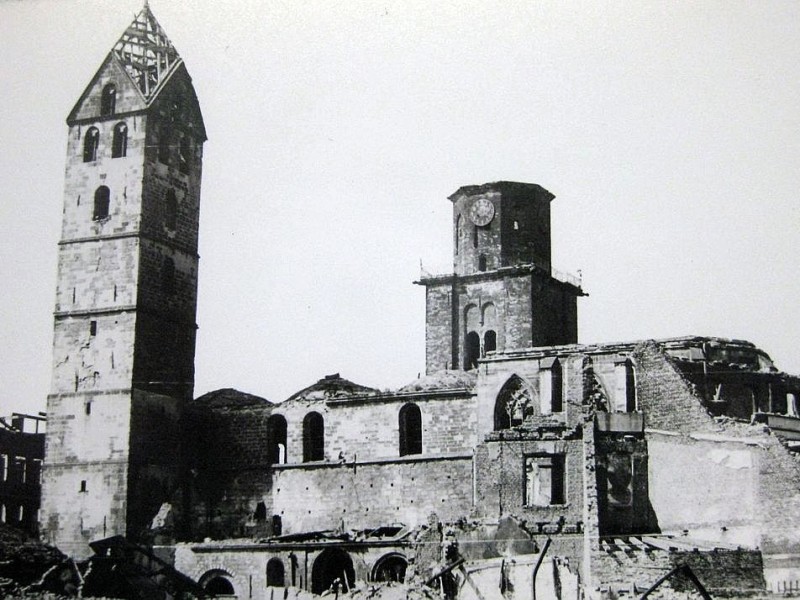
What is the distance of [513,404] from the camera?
38312 mm

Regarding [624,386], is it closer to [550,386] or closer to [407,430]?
[550,386]

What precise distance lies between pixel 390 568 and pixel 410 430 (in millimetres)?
6777

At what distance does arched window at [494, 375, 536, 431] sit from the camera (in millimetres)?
38031

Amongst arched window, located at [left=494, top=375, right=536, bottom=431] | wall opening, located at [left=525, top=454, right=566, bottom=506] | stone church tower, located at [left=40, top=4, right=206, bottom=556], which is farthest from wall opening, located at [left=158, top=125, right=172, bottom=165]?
wall opening, located at [left=525, top=454, right=566, bottom=506]

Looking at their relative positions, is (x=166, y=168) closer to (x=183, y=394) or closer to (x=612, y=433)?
(x=183, y=394)

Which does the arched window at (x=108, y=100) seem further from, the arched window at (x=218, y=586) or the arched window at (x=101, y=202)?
the arched window at (x=218, y=586)

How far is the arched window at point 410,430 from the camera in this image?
131ft

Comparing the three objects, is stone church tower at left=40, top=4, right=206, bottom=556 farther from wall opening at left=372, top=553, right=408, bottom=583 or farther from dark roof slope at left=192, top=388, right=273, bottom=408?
wall opening at left=372, top=553, right=408, bottom=583

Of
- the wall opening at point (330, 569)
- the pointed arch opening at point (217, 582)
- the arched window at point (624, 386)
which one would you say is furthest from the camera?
the pointed arch opening at point (217, 582)

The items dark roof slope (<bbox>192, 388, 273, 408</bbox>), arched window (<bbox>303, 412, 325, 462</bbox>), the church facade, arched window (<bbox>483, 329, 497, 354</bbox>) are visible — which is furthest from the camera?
arched window (<bbox>483, 329, 497, 354</bbox>)

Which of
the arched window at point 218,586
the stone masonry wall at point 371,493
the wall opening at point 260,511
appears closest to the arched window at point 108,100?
the stone masonry wall at point 371,493

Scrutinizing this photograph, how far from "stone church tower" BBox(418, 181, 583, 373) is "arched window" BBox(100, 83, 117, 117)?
14.1 m

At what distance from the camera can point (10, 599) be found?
28547 millimetres

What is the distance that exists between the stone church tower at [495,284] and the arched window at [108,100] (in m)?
14.1
